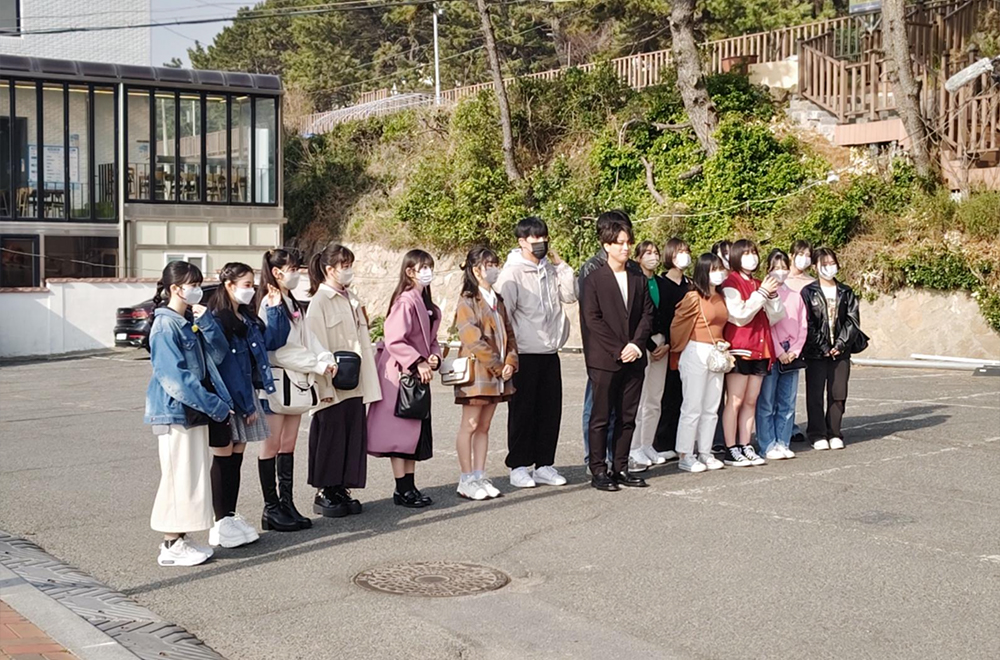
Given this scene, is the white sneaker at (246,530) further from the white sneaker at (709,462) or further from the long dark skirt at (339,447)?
the white sneaker at (709,462)

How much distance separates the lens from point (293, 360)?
26.8ft

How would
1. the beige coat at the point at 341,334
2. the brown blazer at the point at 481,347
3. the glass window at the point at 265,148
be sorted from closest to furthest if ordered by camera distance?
the beige coat at the point at 341,334 → the brown blazer at the point at 481,347 → the glass window at the point at 265,148

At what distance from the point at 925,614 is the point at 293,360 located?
420cm

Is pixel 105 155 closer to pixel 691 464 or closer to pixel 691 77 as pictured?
pixel 691 77

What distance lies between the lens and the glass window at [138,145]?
110ft

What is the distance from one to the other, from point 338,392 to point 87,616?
2653mm

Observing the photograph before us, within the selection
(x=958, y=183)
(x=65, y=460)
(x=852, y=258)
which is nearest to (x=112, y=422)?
(x=65, y=460)

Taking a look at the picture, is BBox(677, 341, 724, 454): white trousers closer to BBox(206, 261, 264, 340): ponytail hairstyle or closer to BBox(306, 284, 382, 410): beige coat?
BBox(306, 284, 382, 410): beige coat

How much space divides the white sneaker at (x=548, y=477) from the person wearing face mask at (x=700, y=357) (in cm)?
117

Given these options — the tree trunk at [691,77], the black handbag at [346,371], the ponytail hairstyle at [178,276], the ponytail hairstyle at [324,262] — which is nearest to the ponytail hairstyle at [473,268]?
the ponytail hairstyle at [324,262]

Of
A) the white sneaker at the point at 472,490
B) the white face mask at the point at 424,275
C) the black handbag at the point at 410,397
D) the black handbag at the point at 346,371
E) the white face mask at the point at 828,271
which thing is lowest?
the white sneaker at the point at 472,490

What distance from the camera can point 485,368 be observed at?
9.02 metres

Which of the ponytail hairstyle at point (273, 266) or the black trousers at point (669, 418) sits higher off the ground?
the ponytail hairstyle at point (273, 266)

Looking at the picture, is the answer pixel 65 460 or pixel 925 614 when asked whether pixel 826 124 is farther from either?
pixel 925 614
